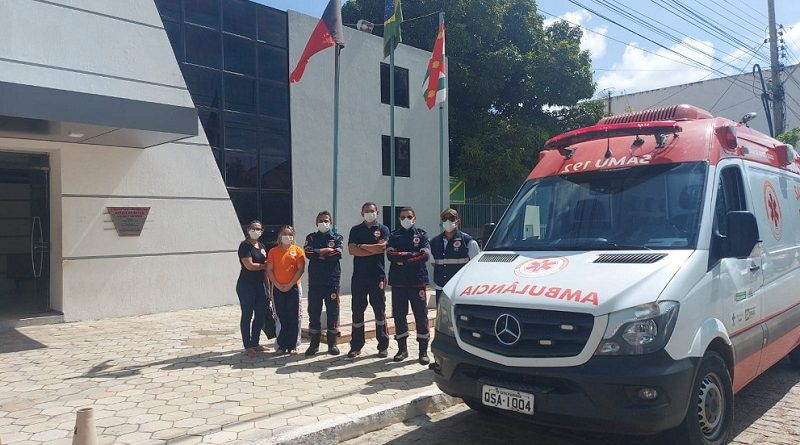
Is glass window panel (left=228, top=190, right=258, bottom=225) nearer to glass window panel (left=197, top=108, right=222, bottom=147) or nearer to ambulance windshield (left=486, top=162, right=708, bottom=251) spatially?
glass window panel (left=197, top=108, right=222, bottom=147)

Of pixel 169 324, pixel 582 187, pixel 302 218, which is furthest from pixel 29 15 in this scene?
pixel 582 187

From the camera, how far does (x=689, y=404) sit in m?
3.75

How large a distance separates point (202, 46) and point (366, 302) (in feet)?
24.8

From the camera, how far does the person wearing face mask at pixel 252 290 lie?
24.3 ft

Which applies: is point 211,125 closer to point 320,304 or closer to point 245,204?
point 245,204

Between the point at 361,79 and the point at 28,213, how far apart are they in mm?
8312

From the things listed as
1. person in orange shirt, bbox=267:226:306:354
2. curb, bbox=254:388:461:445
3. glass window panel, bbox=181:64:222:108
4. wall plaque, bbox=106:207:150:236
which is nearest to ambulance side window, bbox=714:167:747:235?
curb, bbox=254:388:461:445

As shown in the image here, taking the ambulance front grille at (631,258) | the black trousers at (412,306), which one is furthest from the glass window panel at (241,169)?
the ambulance front grille at (631,258)

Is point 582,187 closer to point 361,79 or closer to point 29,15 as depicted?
point 29,15

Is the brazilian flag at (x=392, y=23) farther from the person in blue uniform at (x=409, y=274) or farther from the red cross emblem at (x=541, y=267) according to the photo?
the red cross emblem at (x=541, y=267)

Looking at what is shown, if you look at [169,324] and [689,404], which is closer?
[689,404]

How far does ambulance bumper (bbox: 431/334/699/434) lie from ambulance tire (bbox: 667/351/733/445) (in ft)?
0.70

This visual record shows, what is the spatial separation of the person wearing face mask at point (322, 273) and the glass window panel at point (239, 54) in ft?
22.2

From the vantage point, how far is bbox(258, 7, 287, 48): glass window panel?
43.7 ft
